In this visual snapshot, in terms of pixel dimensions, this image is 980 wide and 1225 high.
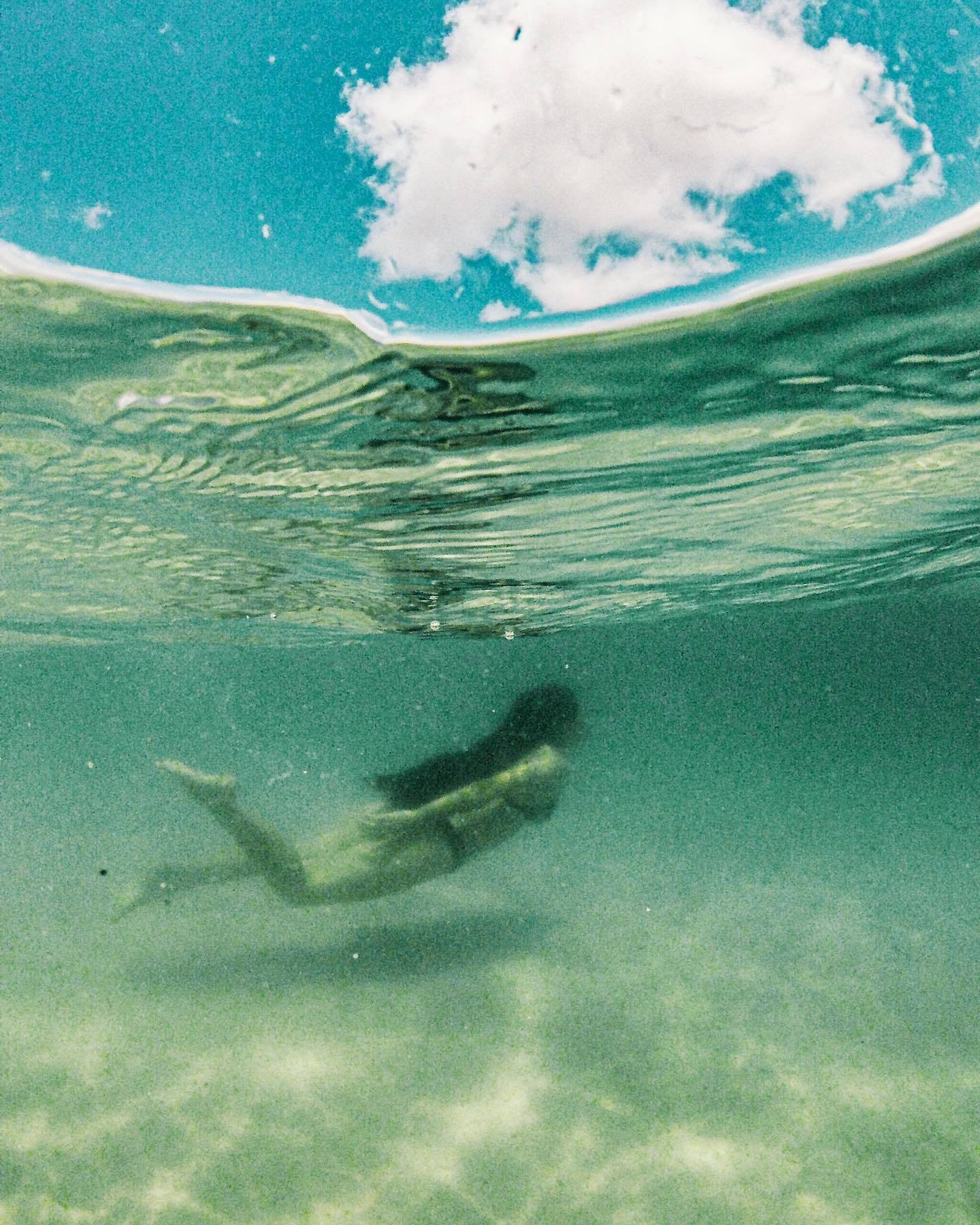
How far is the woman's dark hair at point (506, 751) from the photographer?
45.0ft

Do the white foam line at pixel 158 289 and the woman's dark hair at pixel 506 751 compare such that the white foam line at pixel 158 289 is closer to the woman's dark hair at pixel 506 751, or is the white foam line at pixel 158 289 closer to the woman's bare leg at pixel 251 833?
the woman's bare leg at pixel 251 833

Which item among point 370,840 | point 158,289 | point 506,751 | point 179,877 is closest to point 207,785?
point 179,877

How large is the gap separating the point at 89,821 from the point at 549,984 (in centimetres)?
4425

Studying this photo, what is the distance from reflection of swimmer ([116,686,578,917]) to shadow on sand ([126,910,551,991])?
51.2 inches

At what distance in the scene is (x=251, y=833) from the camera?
35.9 feet

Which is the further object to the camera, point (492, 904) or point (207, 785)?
point (492, 904)

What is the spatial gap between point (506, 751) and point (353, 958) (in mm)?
4515

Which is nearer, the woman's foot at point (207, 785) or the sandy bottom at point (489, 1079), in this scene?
the sandy bottom at point (489, 1079)

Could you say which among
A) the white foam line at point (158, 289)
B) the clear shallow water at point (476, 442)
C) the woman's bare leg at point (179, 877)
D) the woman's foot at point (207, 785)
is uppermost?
the white foam line at point (158, 289)

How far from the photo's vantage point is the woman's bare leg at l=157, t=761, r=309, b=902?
10852 millimetres

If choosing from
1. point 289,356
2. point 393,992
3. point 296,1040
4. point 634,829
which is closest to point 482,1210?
point 296,1040

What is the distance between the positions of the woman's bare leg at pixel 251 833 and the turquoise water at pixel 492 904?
1750 millimetres

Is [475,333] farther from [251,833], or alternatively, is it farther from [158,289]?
[251,833]

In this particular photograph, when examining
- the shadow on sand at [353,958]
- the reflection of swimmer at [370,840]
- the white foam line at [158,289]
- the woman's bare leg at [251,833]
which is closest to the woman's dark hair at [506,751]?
the reflection of swimmer at [370,840]
